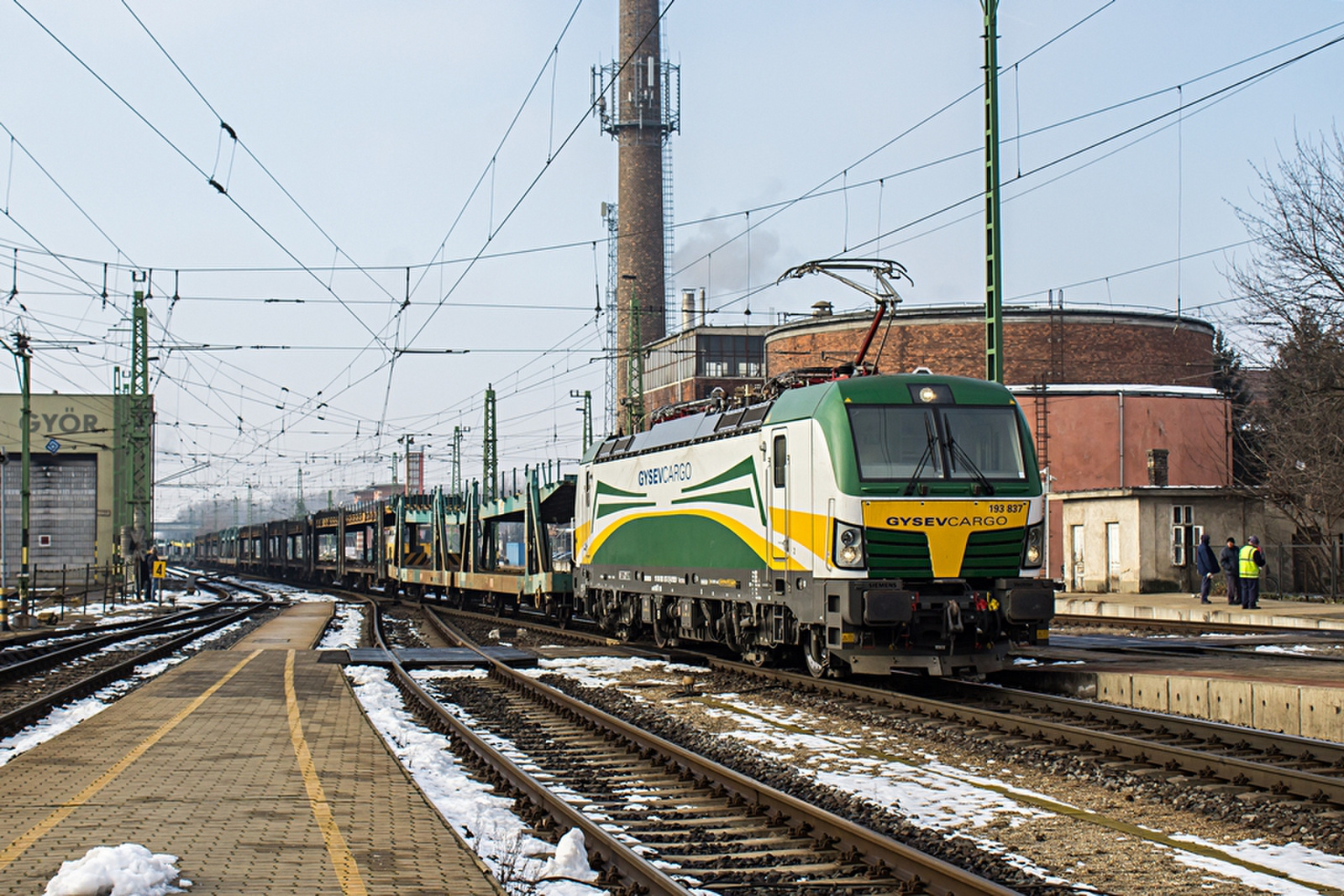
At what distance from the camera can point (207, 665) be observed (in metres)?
19.6

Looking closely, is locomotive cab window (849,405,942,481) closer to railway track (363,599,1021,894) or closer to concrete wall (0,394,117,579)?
railway track (363,599,1021,894)

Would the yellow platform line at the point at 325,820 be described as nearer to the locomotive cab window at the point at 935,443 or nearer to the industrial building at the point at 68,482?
the locomotive cab window at the point at 935,443

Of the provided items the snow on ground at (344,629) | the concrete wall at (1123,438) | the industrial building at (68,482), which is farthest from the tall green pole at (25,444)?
A: the industrial building at (68,482)

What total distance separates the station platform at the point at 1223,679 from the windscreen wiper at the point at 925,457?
292 centimetres

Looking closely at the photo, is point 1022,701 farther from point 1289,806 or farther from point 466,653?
point 466,653

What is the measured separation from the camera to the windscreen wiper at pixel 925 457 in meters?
14.3

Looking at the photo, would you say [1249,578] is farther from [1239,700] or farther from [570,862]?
[570,862]

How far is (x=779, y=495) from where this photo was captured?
15.6 m

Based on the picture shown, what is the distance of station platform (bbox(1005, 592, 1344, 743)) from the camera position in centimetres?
1180

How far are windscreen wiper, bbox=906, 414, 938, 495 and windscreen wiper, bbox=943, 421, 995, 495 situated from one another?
0.19m

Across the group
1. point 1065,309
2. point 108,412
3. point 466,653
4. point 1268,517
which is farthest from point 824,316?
point 466,653

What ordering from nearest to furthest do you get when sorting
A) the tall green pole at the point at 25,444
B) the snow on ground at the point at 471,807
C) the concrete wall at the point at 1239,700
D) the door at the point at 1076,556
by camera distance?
the snow on ground at the point at 471,807
the concrete wall at the point at 1239,700
the tall green pole at the point at 25,444
the door at the point at 1076,556

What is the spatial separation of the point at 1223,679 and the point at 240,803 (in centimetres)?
936

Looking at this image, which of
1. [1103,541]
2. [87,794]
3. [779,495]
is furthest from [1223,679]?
[1103,541]
